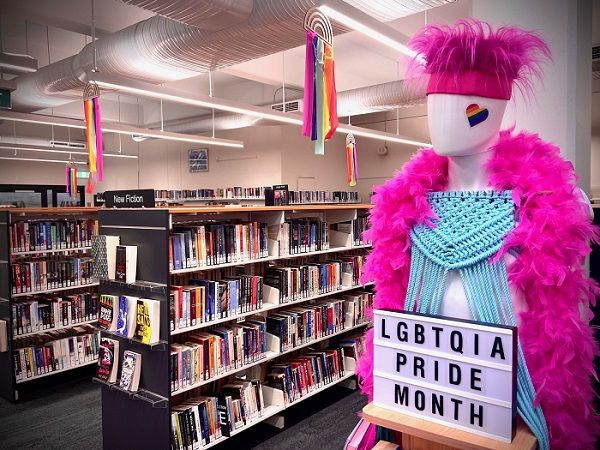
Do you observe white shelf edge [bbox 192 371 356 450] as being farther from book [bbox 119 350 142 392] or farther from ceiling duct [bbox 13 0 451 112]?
ceiling duct [bbox 13 0 451 112]

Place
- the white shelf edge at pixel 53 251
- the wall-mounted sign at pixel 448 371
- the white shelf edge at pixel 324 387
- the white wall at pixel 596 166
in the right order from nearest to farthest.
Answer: the wall-mounted sign at pixel 448 371
the white shelf edge at pixel 324 387
the white shelf edge at pixel 53 251
the white wall at pixel 596 166

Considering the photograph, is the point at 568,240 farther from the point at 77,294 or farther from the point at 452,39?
the point at 77,294

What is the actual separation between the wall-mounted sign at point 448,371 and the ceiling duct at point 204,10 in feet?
9.38

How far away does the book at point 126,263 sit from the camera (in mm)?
3254

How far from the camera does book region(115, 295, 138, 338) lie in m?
3.19

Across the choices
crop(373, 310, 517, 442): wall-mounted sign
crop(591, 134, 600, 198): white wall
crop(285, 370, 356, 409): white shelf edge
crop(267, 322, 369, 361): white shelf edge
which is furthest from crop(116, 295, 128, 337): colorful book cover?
crop(591, 134, 600, 198): white wall

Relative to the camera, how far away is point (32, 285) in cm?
488

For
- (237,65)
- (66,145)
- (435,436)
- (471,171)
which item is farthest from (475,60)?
(66,145)

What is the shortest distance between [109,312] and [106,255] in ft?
1.33

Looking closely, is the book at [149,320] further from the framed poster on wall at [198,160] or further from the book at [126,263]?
the framed poster on wall at [198,160]

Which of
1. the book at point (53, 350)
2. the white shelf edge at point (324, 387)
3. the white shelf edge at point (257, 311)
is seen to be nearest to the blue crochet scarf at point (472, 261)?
the white shelf edge at point (257, 311)

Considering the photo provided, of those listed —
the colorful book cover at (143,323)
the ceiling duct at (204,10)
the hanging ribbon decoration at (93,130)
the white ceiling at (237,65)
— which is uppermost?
the white ceiling at (237,65)

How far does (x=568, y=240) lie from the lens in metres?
1.35

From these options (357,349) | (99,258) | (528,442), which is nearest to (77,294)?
(99,258)
